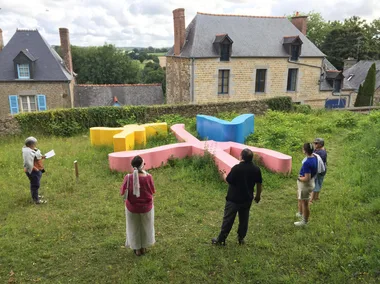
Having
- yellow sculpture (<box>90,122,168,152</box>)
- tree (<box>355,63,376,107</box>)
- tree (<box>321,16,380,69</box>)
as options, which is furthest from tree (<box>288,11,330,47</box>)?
→ yellow sculpture (<box>90,122,168,152</box>)

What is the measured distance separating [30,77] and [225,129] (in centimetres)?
1808

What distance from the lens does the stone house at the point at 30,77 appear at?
22844mm

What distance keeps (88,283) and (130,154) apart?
4597 millimetres

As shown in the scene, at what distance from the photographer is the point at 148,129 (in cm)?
1177

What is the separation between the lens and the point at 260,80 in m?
24.0

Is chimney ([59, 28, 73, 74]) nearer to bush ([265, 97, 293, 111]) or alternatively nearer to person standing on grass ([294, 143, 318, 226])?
bush ([265, 97, 293, 111])

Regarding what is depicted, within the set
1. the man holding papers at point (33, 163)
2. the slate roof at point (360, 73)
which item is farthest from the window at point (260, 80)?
the man holding papers at point (33, 163)

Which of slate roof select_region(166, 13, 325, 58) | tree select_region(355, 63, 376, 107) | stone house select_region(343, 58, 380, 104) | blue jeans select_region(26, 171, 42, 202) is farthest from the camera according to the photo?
stone house select_region(343, 58, 380, 104)

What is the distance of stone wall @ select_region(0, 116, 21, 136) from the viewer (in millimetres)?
12828

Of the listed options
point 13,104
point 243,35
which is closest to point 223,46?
point 243,35

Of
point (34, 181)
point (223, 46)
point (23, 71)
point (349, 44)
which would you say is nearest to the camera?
point (34, 181)

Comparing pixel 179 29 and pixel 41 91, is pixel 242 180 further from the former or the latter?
pixel 41 91

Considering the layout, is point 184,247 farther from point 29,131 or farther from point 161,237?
point 29,131

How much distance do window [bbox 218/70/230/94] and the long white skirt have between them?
1892 cm
